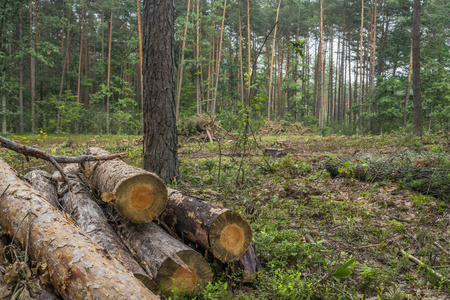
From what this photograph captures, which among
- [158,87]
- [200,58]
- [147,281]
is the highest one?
[200,58]

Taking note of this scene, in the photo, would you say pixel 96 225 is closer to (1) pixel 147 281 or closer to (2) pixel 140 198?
(2) pixel 140 198

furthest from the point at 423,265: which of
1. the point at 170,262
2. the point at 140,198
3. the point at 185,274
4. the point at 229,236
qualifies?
the point at 140,198

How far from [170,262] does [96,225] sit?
0.99 m

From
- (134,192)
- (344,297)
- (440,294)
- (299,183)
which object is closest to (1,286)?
(134,192)

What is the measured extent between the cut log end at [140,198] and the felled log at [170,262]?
21 cm

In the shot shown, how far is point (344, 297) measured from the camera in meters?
2.39

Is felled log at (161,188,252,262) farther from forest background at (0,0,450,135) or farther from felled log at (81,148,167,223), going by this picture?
forest background at (0,0,450,135)

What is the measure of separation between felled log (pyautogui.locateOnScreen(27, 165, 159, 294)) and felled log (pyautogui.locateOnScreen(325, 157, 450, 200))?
11.3 ft

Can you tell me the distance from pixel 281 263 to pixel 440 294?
147cm

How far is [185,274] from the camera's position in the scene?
240cm

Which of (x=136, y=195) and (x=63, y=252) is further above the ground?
(x=136, y=195)

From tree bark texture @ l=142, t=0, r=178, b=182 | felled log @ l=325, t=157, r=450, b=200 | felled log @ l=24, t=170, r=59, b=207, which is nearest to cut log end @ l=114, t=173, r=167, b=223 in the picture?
felled log @ l=24, t=170, r=59, b=207

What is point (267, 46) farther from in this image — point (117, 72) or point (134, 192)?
point (134, 192)

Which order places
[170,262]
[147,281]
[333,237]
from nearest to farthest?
1. [147,281]
2. [170,262]
3. [333,237]
